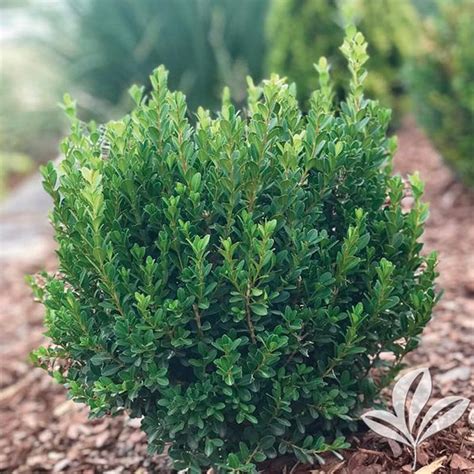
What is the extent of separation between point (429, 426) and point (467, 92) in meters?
2.91

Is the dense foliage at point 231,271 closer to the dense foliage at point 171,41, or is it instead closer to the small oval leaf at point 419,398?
the small oval leaf at point 419,398

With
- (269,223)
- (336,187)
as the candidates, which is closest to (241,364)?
(269,223)

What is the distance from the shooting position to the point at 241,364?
205 centimetres

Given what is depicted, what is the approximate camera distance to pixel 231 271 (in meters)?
1.91

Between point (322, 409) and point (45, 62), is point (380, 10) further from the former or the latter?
point (322, 409)

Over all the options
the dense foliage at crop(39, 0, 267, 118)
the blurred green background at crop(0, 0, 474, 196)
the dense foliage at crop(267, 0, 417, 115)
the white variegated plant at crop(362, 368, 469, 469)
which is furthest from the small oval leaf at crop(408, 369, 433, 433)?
the dense foliage at crop(39, 0, 267, 118)

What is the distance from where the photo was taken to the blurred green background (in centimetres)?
518

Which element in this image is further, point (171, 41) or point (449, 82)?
point (171, 41)

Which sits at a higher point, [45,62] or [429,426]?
[45,62]

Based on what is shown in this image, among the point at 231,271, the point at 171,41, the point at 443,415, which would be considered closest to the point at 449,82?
the point at 443,415

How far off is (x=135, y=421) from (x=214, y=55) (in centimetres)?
543

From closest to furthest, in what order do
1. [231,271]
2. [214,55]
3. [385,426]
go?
[231,271] → [385,426] → [214,55]

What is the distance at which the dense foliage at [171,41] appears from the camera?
25.0 ft

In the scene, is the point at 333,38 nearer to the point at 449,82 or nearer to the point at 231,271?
the point at 449,82
